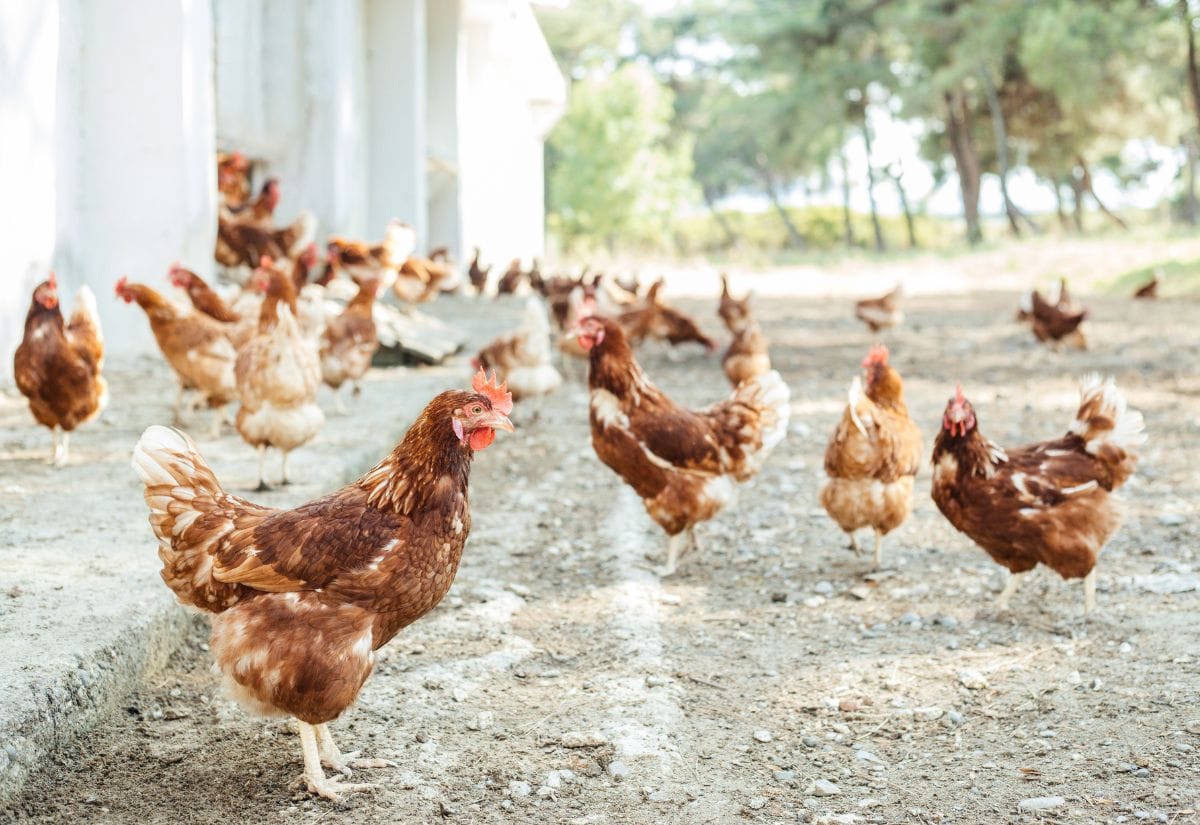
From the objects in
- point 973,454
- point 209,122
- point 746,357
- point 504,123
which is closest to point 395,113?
point 209,122

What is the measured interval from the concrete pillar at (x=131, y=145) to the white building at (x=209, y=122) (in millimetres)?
12

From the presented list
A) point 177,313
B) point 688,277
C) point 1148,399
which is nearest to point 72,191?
point 177,313

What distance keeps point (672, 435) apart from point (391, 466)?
7.49 ft

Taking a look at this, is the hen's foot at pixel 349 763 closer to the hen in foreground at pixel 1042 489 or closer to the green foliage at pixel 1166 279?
the hen in foreground at pixel 1042 489

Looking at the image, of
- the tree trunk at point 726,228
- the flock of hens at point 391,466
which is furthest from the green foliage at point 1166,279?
the tree trunk at point 726,228

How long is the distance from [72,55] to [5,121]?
183 cm

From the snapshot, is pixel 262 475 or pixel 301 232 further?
pixel 301 232

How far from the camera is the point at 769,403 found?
5684mm

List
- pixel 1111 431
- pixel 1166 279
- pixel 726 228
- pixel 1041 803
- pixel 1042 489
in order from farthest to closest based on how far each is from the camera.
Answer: pixel 726 228, pixel 1166 279, pixel 1111 431, pixel 1042 489, pixel 1041 803

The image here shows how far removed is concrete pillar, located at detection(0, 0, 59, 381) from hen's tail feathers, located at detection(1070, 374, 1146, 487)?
21.8 ft

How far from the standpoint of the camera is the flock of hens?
10.3 feet

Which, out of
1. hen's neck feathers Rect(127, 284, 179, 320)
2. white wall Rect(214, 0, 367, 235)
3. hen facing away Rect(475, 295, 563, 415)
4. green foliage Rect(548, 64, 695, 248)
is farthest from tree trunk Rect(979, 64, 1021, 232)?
hen's neck feathers Rect(127, 284, 179, 320)

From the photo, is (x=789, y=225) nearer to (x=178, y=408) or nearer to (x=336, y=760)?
(x=178, y=408)

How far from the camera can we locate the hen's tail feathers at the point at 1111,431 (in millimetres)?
4855
